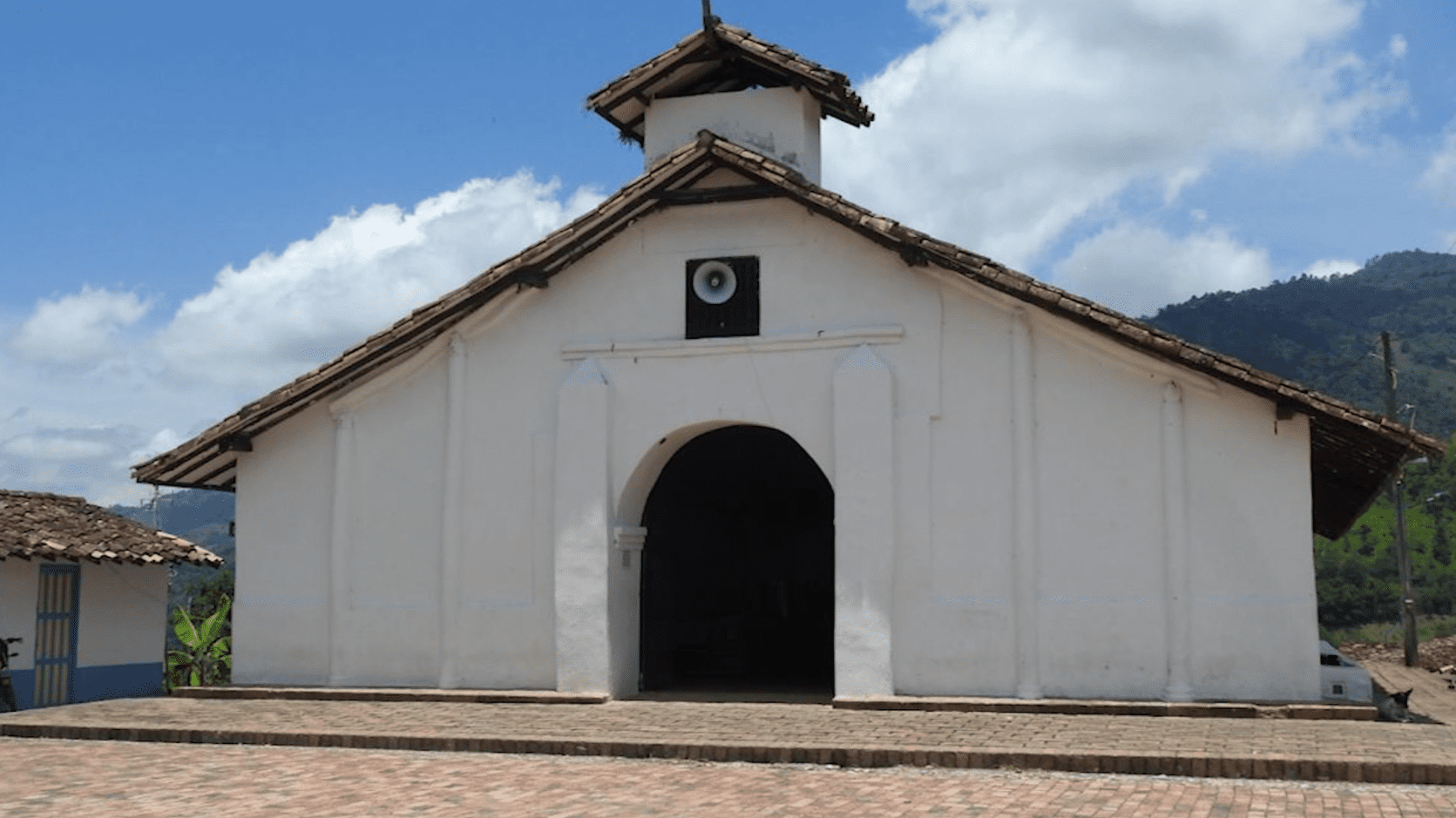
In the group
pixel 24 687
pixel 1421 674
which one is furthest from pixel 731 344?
pixel 1421 674

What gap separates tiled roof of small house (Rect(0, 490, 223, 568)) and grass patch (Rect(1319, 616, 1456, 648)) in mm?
33784

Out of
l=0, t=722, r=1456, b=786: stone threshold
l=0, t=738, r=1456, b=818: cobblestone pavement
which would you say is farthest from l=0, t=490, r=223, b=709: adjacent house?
l=0, t=738, r=1456, b=818: cobblestone pavement

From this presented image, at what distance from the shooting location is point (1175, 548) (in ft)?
47.4

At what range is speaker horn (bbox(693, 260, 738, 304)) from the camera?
16.3 m

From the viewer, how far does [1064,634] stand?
14.7 meters

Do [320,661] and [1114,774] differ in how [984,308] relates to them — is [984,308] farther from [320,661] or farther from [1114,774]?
[320,661]

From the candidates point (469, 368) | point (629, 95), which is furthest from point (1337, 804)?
point (629, 95)

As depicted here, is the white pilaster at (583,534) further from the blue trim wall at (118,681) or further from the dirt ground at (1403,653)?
the dirt ground at (1403,653)

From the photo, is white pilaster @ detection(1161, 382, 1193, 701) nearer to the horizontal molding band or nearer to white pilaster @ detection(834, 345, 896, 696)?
white pilaster @ detection(834, 345, 896, 696)

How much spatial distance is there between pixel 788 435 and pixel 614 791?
7.16 m

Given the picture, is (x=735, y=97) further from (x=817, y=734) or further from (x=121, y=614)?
(x=121, y=614)

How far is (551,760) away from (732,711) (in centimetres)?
316

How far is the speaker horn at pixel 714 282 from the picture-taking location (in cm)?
1630

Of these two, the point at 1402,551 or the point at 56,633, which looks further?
the point at 1402,551
